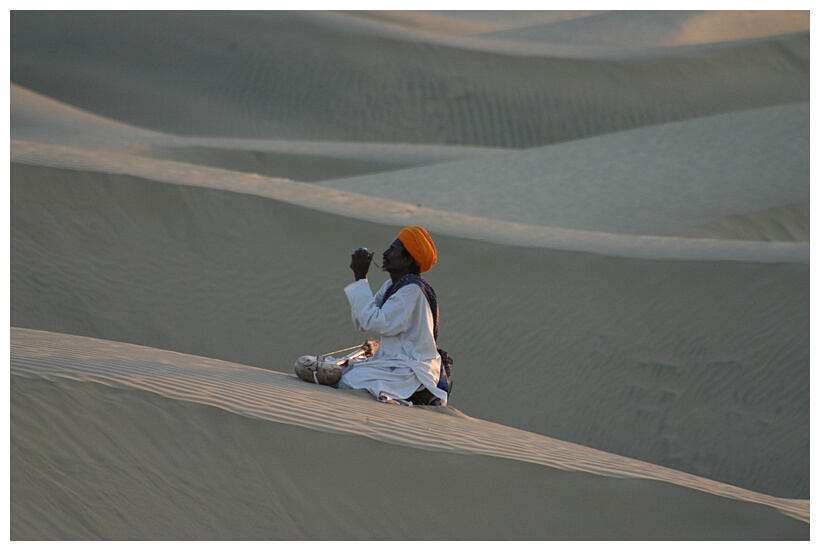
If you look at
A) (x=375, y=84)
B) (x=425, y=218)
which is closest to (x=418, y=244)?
(x=425, y=218)

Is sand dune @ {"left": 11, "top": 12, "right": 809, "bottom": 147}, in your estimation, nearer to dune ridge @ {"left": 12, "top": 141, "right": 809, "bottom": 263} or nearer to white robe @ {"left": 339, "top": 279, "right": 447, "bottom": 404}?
dune ridge @ {"left": 12, "top": 141, "right": 809, "bottom": 263}

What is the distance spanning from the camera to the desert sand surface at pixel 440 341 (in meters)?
5.38

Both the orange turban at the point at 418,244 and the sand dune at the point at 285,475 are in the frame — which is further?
the orange turban at the point at 418,244

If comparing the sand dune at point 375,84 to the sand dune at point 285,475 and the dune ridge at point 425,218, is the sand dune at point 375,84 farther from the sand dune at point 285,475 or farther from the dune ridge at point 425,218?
the sand dune at point 285,475

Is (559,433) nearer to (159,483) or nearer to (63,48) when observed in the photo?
(159,483)

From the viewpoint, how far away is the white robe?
6305 millimetres

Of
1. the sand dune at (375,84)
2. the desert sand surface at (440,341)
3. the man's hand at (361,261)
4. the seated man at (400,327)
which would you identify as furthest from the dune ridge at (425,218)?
the sand dune at (375,84)

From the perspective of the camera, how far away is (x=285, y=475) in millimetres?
5434

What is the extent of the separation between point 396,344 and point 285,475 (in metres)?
1.36

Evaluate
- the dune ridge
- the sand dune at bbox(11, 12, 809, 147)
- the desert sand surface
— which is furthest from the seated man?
the sand dune at bbox(11, 12, 809, 147)

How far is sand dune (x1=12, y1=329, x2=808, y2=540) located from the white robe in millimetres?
362

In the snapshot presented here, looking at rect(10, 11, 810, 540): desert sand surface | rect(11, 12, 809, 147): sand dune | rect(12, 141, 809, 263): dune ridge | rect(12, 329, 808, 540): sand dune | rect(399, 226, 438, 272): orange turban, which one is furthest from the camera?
rect(11, 12, 809, 147): sand dune

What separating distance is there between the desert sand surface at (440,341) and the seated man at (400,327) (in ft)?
0.59
